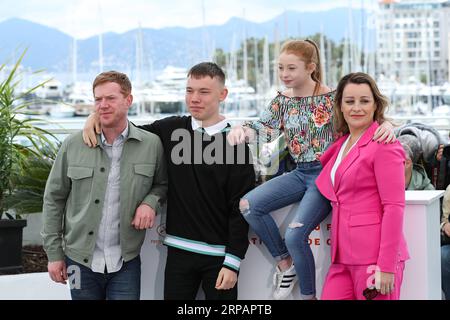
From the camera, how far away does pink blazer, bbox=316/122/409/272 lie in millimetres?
3127

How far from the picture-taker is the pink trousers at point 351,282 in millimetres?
3211

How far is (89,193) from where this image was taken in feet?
11.4

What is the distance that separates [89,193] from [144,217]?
276 millimetres

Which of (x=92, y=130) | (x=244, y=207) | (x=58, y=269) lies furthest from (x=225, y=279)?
(x=92, y=130)

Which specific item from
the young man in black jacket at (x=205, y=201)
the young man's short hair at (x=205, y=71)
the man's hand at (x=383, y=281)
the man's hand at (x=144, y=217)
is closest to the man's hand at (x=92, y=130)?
the young man in black jacket at (x=205, y=201)

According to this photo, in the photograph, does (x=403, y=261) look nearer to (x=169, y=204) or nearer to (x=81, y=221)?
(x=169, y=204)

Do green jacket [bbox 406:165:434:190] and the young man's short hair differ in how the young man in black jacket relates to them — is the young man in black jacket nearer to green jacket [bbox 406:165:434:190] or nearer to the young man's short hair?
the young man's short hair

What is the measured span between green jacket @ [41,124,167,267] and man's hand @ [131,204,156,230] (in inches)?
1.5

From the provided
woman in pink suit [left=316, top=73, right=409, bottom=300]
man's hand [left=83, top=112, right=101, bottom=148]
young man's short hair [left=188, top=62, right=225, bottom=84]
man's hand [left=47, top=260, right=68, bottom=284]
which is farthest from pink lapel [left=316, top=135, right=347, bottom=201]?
man's hand [left=47, top=260, right=68, bottom=284]

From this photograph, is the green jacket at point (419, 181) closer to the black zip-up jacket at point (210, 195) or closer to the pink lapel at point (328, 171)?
the pink lapel at point (328, 171)

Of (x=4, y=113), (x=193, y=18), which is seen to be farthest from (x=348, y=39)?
(x=193, y=18)

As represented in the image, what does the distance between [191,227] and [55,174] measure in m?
0.66

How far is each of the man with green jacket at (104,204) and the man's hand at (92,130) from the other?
3 centimetres
